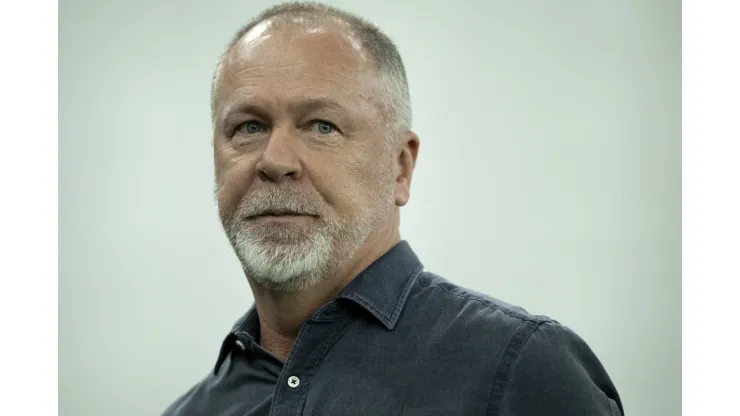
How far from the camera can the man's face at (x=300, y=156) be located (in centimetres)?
133

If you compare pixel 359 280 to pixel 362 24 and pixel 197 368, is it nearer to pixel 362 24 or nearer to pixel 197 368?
pixel 362 24

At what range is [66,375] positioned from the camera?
3.04 metres

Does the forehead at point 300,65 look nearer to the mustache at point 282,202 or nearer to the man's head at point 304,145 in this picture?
the man's head at point 304,145

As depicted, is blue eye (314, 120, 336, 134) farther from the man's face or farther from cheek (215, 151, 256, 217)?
cheek (215, 151, 256, 217)

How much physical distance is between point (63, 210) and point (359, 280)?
6.79 ft

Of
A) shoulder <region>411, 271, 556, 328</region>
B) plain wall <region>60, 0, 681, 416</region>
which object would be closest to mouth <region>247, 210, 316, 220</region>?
shoulder <region>411, 271, 556, 328</region>

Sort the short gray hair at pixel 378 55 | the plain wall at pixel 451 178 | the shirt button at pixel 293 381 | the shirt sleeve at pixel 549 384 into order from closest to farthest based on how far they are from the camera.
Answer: the shirt sleeve at pixel 549 384
the shirt button at pixel 293 381
the short gray hair at pixel 378 55
the plain wall at pixel 451 178

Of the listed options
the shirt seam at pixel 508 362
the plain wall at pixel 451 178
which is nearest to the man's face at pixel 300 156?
→ the shirt seam at pixel 508 362

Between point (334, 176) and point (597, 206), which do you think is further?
point (597, 206)

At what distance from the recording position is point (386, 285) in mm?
1353

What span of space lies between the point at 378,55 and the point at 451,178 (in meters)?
1.54

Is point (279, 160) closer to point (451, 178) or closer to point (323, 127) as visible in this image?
point (323, 127)

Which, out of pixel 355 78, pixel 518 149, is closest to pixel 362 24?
pixel 355 78

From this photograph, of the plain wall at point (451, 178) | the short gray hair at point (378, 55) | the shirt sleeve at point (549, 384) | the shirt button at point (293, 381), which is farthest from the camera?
the plain wall at point (451, 178)
